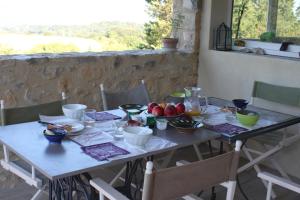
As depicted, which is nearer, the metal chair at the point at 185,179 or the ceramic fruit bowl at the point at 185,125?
the metal chair at the point at 185,179

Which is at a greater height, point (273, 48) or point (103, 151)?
point (273, 48)

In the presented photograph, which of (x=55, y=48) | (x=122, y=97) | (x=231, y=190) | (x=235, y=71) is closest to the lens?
(x=231, y=190)

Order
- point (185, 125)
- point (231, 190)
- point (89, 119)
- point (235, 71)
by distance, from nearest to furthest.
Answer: point (231, 190) < point (185, 125) < point (89, 119) < point (235, 71)

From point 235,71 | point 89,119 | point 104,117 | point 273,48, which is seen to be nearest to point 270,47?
point 273,48

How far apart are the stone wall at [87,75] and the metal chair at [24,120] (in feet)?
1.89

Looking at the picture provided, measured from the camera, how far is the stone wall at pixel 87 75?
299cm

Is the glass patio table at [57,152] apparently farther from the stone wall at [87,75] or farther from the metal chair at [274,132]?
the metal chair at [274,132]

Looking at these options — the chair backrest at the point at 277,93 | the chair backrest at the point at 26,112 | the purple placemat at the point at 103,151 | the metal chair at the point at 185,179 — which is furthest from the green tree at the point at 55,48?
the metal chair at the point at 185,179

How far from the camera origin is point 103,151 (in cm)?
189

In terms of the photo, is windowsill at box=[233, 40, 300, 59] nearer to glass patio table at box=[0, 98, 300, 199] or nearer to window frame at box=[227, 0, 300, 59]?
window frame at box=[227, 0, 300, 59]

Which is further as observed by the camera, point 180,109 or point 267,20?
point 267,20

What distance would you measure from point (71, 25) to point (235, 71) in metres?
1.81

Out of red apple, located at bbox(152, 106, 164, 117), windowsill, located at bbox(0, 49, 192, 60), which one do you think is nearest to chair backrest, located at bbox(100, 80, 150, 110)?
windowsill, located at bbox(0, 49, 192, 60)

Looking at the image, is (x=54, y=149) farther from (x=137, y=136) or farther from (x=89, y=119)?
(x=89, y=119)
